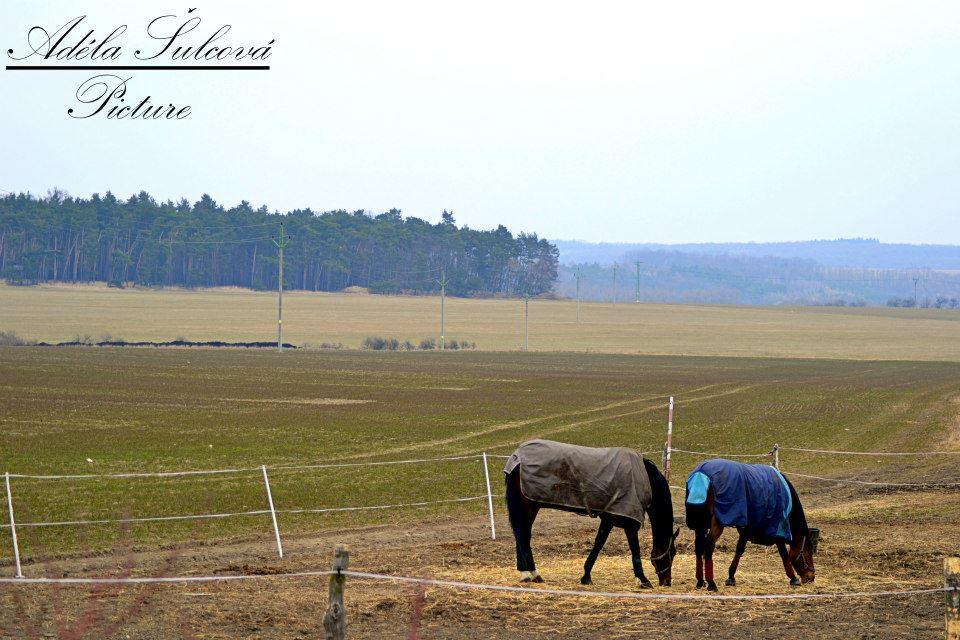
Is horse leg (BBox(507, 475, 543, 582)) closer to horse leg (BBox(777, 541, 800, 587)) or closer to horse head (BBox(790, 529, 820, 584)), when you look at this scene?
horse leg (BBox(777, 541, 800, 587))

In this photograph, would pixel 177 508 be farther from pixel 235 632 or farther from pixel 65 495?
Answer: pixel 235 632

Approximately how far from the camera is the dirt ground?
1030 cm

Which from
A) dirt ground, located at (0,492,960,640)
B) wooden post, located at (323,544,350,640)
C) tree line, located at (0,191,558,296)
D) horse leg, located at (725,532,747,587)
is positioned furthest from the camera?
tree line, located at (0,191,558,296)

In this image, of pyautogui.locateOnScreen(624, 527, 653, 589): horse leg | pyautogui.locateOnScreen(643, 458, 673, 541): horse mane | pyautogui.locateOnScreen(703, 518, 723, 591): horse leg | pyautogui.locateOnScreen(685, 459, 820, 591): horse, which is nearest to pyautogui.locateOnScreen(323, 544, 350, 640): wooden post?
pyautogui.locateOnScreen(624, 527, 653, 589): horse leg

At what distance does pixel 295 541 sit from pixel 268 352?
56.8m

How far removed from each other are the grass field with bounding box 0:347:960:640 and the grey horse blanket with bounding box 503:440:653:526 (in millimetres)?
904

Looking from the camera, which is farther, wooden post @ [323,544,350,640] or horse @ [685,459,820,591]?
horse @ [685,459,820,591]

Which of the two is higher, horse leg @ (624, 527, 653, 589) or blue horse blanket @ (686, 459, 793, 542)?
blue horse blanket @ (686, 459, 793, 542)

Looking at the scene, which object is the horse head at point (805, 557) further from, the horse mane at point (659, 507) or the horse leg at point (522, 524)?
the horse leg at point (522, 524)

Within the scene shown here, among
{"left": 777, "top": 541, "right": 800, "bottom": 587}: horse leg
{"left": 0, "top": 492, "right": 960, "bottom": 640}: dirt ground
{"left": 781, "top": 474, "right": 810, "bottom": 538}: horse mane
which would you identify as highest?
{"left": 781, "top": 474, "right": 810, "bottom": 538}: horse mane

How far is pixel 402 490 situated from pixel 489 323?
92931 mm

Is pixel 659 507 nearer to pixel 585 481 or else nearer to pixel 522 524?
pixel 585 481

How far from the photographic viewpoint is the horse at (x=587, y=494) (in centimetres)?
1235

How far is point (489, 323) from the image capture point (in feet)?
373
